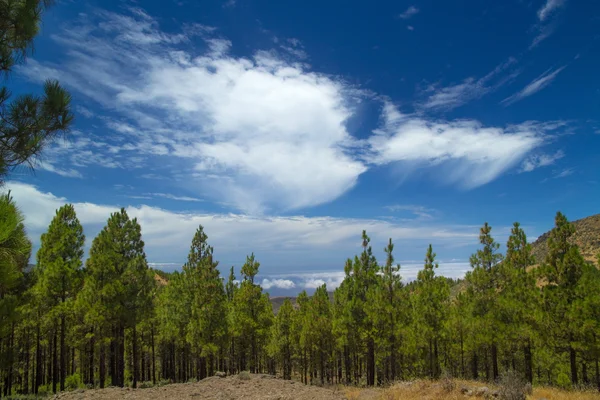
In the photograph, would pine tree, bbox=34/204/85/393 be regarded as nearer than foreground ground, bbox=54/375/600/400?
A: No

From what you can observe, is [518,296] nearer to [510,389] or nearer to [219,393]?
[510,389]

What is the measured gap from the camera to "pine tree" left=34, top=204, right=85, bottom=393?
976 inches

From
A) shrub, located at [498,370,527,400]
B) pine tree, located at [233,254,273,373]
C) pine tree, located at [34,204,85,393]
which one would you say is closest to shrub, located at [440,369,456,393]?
shrub, located at [498,370,527,400]

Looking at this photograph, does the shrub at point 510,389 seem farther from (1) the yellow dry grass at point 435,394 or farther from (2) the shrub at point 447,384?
(2) the shrub at point 447,384

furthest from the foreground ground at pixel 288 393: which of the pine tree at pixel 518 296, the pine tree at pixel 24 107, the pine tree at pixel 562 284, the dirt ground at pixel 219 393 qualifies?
the pine tree at pixel 24 107

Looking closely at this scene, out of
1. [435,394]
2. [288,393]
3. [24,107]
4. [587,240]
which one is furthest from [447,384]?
[587,240]

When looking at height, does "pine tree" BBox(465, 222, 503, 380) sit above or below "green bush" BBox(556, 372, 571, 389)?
above

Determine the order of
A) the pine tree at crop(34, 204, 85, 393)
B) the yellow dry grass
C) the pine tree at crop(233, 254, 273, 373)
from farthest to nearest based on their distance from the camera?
the pine tree at crop(233, 254, 273, 373)
the pine tree at crop(34, 204, 85, 393)
the yellow dry grass

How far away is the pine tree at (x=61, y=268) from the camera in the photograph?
2480 centimetres

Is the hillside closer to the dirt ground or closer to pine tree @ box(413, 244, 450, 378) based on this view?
pine tree @ box(413, 244, 450, 378)

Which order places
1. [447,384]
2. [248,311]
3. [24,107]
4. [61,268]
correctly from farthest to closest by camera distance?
[248,311] → [61,268] → [447,384] → [24,107]

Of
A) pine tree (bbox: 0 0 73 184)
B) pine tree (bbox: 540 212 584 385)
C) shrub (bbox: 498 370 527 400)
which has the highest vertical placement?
pine tree (bbox: 0 0 73 184)

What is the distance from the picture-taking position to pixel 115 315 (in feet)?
86.0

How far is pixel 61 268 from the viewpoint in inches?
986
